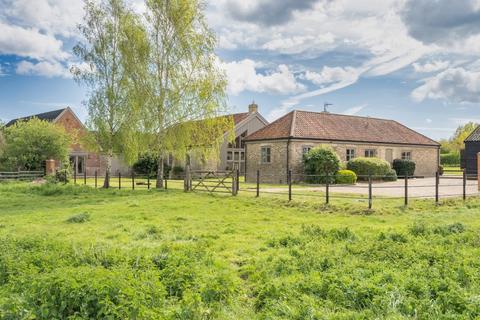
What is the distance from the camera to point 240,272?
616 cm

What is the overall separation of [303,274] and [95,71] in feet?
71.4

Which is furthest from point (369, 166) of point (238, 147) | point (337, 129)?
point (238, 147)

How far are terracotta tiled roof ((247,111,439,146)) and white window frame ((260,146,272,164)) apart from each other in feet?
2.60

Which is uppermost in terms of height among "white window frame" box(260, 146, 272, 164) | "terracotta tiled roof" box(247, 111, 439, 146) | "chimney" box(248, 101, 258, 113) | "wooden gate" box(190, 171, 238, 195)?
"chimney" box(248, 101, 258, 113)

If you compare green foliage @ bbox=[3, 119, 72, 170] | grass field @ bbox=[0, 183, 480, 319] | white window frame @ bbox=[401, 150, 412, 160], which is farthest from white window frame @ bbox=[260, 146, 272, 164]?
grass field @ bbox=[0, 183, 480, 319]

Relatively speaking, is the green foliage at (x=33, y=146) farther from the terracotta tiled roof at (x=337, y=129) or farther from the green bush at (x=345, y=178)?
the green bush at (x=345, y=178)

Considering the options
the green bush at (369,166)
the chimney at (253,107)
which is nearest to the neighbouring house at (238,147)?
the chimney at (253,107)

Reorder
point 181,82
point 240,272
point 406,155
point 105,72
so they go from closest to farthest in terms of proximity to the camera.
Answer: point 240,272 → point 181,82 → point 105,72 → point 406,155

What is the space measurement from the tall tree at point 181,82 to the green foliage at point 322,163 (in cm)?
662

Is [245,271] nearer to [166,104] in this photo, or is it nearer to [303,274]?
[303,274]

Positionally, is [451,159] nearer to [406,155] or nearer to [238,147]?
[406,155]

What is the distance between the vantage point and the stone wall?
1069 inches

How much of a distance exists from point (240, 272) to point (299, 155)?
2155 centimetres

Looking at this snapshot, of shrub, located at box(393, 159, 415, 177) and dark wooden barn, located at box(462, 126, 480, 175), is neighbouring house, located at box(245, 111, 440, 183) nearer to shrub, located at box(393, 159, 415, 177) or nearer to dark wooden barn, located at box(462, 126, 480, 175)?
shrub, located at box(393, 159, 415, 177)
